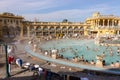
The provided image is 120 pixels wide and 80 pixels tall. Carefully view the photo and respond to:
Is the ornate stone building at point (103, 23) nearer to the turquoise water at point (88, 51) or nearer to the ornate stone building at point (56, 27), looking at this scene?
the ornate stone building at point (56, 27)

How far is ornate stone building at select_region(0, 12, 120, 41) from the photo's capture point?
2237 inches

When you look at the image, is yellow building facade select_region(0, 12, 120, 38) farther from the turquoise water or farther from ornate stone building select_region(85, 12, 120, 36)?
the turquoise water

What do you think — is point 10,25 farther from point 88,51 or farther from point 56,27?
point 88,51

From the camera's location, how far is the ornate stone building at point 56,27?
5681 centimetres

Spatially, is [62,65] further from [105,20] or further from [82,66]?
[105,20]

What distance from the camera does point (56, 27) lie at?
226 feet

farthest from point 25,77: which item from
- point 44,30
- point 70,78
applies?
point 44,30

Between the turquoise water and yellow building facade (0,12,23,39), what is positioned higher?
yellow building facade (0,12,23,39)

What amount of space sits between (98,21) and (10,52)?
150 feet

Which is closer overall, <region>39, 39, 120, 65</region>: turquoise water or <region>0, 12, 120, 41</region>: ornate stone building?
<region>39, 39, 120, 65</region>: turquoise water

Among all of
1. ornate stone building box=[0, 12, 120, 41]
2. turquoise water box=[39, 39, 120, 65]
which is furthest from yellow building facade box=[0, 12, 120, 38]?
turquoise water box=[39, 39, 120, 65]

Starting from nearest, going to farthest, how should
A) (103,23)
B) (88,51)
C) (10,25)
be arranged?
(88,51), (10,25), (103,23)

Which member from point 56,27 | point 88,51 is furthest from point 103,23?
point 88,51

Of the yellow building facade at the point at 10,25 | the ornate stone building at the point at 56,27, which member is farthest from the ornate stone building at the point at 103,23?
the yellow building facade at the point at 10,25
